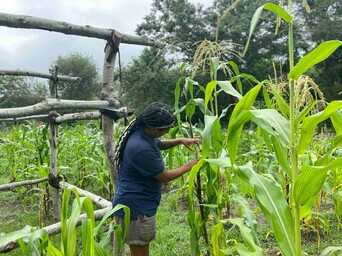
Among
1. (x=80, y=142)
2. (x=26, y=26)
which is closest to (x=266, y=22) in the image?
(x=80, y=142)

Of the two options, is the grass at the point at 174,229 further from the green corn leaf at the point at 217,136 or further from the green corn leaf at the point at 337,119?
the green corn leaf at the point at 337,119

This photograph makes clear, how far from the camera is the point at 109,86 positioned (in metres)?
2.35

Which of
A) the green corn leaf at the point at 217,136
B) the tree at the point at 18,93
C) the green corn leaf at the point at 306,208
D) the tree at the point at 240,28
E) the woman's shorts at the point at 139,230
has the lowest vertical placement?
the tree at the point at 18,93

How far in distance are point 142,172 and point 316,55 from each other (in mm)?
1331

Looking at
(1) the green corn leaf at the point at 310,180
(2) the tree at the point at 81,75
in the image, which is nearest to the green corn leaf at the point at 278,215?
(1) the green corn leaf at the point at 310,180

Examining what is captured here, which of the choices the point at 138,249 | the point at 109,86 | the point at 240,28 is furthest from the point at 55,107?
the point at 240,28

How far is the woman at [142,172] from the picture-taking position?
2154 millimetres

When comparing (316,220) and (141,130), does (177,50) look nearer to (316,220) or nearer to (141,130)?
Result: (141,130)

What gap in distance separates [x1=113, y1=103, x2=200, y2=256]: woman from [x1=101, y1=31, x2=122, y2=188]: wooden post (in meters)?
0.09

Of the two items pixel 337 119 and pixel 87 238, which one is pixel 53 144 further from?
pixel 337 119

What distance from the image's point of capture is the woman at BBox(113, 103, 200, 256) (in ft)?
7.07

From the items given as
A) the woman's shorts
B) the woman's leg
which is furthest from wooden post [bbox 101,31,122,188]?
the woman's leg

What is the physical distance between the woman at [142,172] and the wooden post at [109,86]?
0.09m

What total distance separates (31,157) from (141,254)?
3.33 metres
